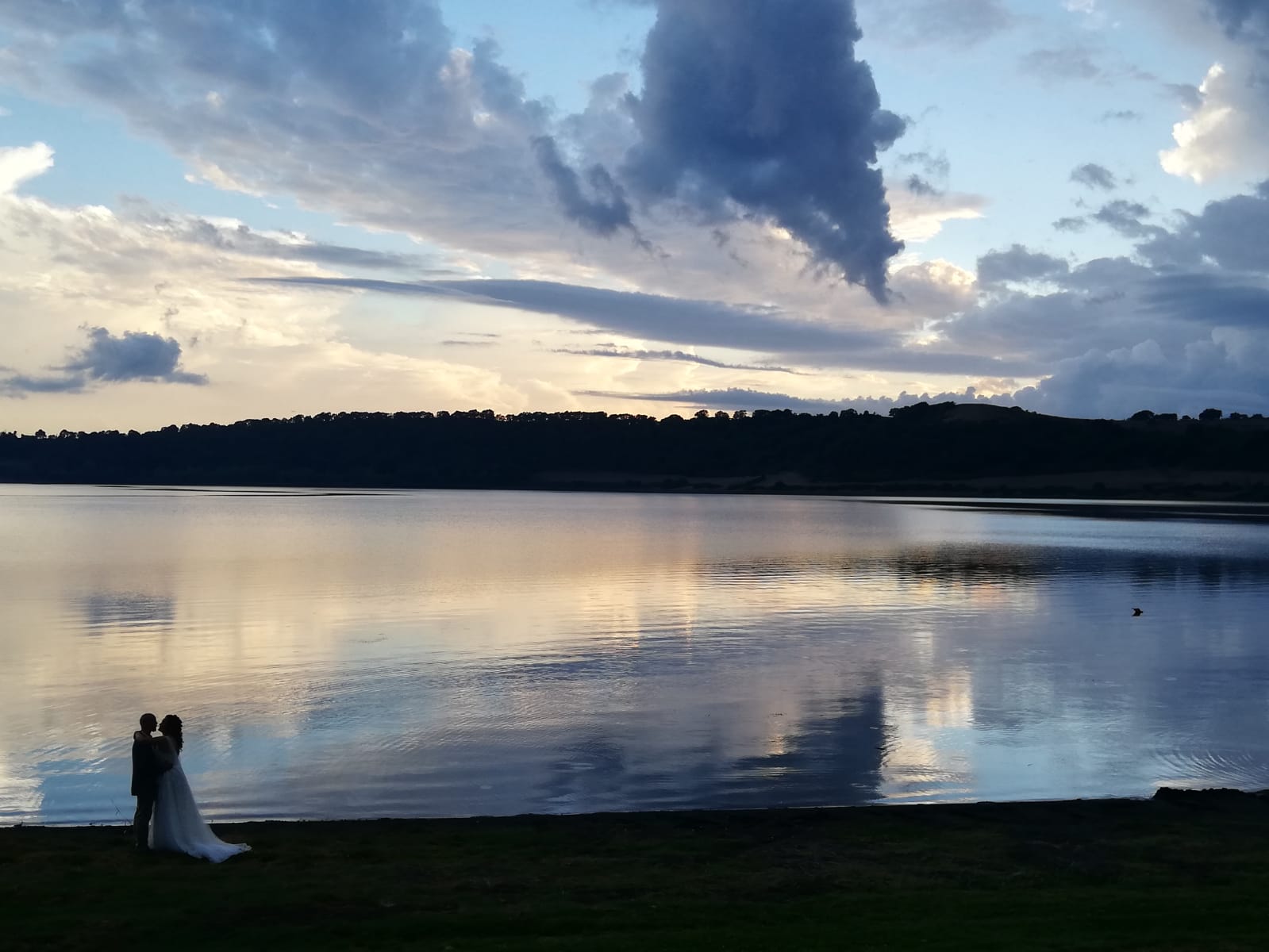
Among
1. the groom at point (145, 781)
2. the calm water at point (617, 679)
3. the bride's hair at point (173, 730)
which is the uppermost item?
the bride's hair at point (173, 730)

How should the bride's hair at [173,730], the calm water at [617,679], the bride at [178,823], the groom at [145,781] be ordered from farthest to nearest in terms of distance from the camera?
the calm water at [617,679] → the bride's hair at [173,730] → the groom at [145,781] → the bride at [178,823]

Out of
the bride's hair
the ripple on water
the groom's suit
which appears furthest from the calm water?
the groom's suit

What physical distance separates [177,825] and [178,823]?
0.08 ft

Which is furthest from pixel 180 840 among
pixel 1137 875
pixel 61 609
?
pixel 61 609

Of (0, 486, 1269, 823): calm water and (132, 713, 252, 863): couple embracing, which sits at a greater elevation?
(132, 713, 252, 863): couple embracing

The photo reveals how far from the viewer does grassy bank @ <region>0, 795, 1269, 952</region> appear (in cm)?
877

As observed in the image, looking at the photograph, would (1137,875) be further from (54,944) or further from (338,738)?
(338,738)

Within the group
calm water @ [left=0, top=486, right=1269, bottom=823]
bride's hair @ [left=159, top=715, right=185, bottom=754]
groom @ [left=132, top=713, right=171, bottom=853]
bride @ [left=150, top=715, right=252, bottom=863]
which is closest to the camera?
bride @ [left=150, top=715, right=252, bottom=863]

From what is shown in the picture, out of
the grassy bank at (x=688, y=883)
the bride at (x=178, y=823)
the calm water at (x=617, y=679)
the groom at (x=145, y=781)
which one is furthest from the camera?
the calm water at (x=617, y=679)

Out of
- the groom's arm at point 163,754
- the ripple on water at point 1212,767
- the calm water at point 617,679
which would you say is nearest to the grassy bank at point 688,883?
the groom's arm at point 163,754

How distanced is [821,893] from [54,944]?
20.0ft

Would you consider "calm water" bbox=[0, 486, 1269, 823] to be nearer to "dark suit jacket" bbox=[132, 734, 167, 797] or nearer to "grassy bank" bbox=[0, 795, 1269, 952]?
"grassy bank" bbox=[0, 795, 1269, 952]

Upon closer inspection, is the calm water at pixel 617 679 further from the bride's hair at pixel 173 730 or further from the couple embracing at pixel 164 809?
the couple embracing at pixel 164 809

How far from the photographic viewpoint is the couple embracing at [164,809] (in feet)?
37.7
